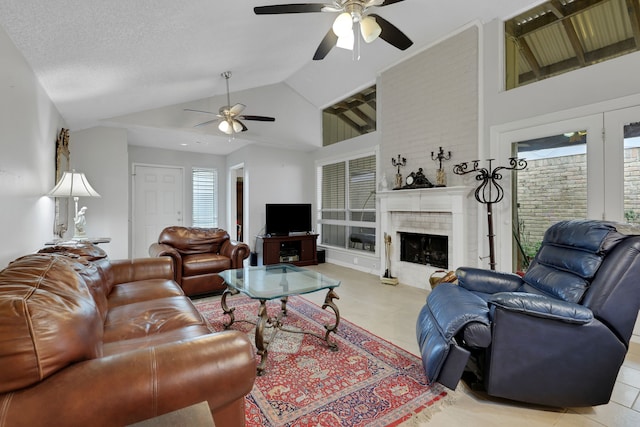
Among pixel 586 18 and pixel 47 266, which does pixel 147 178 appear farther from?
pixel 586 18

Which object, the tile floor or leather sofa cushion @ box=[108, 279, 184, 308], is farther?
leather sofa cushion @ box=[108, 279, 184, 308]

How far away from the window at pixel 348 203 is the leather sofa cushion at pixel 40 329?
4581 mm

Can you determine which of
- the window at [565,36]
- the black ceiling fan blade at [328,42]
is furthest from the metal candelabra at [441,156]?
the black ceiling fan blade at [328,42]

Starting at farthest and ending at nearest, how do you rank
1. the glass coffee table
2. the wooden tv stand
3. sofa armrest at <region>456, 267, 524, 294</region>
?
the wooden tv stand, sofa armrest at <region>456, 267, 524, 294</region>, the glass coffee table

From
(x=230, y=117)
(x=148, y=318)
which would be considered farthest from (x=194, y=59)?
(x=148, y=318)

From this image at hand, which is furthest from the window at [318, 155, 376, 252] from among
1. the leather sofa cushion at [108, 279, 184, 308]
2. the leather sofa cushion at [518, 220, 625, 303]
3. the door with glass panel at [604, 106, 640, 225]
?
the leather sofa cushion at [108, 279, 184, 308]

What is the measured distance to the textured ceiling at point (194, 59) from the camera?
2102 mm

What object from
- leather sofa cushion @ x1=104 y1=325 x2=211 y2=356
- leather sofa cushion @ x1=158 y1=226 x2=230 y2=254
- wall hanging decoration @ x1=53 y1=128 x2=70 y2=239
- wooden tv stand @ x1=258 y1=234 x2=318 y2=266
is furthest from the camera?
wooden tv stand @ x1=258 y1=234 x2=318 y2=266

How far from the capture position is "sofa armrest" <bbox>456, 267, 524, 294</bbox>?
2.33 metres

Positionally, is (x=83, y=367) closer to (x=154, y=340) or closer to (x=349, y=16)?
A: (x=154, y=340)

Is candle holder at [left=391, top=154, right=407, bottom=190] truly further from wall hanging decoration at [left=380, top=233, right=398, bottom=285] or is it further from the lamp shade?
the lamp shade

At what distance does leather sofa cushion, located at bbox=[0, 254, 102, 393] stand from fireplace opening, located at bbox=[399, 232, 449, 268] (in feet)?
13.0

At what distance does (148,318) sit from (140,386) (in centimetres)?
103

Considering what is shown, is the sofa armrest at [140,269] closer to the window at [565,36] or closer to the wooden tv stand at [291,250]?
the wooden tv stand at [291,250]
